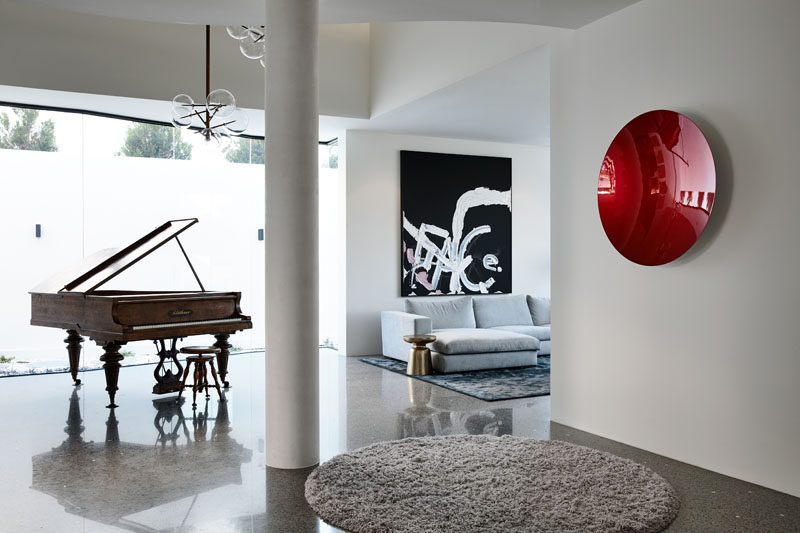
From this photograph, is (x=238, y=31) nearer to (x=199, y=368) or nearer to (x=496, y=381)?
(x=199, y=368)

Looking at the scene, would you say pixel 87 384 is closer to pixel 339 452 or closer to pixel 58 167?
pixel 58 167

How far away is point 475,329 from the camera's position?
905cm

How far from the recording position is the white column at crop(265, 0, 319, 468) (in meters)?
4.51

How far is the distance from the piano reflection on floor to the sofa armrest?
10.7 ft

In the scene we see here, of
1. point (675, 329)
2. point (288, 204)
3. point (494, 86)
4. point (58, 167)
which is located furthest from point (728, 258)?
point (58, 167)

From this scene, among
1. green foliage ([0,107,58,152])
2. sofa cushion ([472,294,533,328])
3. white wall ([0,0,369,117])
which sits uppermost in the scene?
white wall ([0,0,369,117])

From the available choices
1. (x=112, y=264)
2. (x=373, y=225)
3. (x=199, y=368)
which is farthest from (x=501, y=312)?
(x=112, y=264)

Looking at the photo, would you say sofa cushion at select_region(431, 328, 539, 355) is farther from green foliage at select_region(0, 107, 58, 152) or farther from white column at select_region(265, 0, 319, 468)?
green foliage at select_region(0, 107, 58, 152)

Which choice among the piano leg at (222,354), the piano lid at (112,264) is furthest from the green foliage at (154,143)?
the piano leg at (222,354)

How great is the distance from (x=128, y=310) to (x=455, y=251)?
5.29m

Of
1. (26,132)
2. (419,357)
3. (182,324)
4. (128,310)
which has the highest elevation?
(26,132)

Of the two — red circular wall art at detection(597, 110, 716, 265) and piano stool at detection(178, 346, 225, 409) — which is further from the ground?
red circular wall art at detection(597, 110, 716, 265)

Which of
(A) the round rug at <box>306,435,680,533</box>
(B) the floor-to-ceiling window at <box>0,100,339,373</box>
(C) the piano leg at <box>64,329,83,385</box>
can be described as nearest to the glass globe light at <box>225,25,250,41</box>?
(A) the round rug at <box>306,435,680,533</box>

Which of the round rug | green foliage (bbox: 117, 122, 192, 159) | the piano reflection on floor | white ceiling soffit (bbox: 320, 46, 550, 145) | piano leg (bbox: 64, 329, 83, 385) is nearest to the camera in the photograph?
the round rug
